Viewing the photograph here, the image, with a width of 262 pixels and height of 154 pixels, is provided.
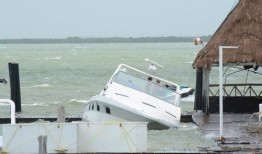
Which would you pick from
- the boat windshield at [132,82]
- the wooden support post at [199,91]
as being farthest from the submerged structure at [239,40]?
the wooden support post at [199,91]

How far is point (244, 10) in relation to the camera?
80.7 feet

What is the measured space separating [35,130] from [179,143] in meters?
5.75

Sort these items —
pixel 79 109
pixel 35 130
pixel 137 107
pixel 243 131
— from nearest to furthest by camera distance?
pixel 35 130
pixel 243 131
pixel 137 107
pixel 79 109

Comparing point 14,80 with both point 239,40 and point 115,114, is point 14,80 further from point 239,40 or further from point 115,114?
point 239,40

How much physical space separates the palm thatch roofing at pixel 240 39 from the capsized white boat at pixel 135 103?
5.27ft

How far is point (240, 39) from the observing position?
2405 centimetres

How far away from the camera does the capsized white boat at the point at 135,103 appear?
2239 centimetres

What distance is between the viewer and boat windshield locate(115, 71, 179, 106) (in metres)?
23.9

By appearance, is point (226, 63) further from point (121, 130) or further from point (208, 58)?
point (121, 130)

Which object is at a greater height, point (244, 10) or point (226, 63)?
point (244, 10)

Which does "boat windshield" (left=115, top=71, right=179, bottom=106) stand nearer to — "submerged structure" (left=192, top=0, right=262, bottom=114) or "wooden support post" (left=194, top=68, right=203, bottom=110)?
"submerged structure" (left=192, top=0, right=262, bottom=114)

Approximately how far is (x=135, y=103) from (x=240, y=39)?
13.5 ft

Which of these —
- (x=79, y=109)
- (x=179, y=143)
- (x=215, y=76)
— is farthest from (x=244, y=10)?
(x=215, y=76)

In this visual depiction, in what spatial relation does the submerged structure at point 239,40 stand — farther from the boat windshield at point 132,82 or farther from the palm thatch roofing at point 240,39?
the boat windshield at point 132,82
